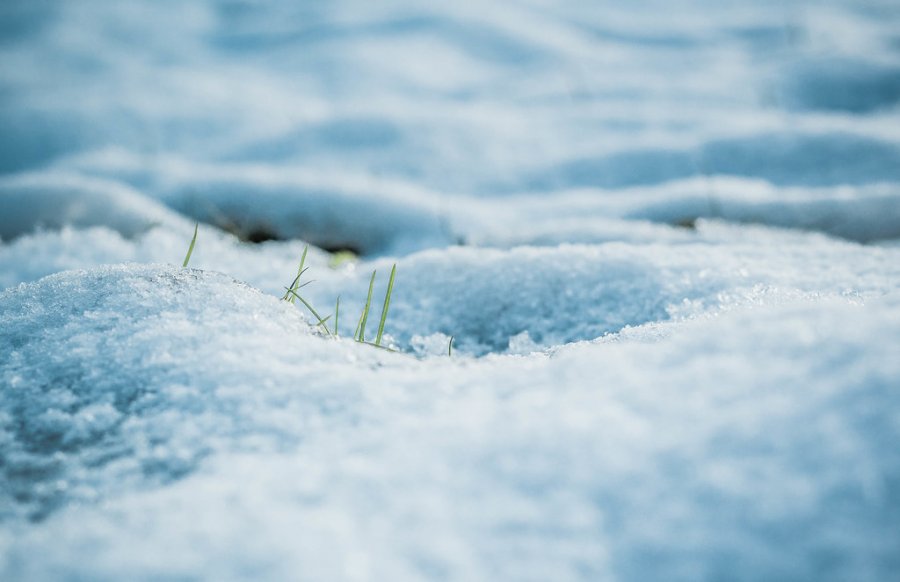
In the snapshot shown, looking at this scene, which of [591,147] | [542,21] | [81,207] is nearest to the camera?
[81,207]

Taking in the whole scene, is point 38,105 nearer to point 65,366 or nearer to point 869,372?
point 65,366

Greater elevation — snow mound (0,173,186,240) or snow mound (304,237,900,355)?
snow mound (0,173,186,240)

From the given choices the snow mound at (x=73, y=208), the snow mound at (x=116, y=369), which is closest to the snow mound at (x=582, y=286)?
the snow mound at (x=116, y=369)

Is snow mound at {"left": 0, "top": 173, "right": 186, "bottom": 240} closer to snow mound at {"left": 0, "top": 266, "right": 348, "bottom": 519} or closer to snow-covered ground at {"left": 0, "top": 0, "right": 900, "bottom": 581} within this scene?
snow-covered ground at {"left": 0, "top": 0, "right": 900, "bottom": 581}

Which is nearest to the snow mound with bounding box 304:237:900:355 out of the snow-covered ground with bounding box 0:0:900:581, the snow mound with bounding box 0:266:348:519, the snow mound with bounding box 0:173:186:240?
the snow-covered ground with bounding box 0:0:900:581

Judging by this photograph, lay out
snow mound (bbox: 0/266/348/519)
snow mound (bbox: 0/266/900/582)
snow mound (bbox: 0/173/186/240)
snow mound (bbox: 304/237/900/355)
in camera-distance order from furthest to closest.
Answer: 1. snow mound (bbox: 0/173/186/240)
2. snow mound (bbox: 304/237/900/355)
3. snow mound (bbox: 0/266/348/519)
4. snow mound (bbox: 0/266/900/582)

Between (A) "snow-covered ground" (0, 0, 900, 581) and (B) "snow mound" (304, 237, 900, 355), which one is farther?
(B) "snow mound" (304, 237, 900, 355)

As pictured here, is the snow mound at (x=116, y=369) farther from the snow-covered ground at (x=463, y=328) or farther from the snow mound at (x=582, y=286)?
the snow mound at (x=582, y=286)

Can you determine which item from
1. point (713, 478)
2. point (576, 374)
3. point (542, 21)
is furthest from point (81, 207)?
point (542, 21)
